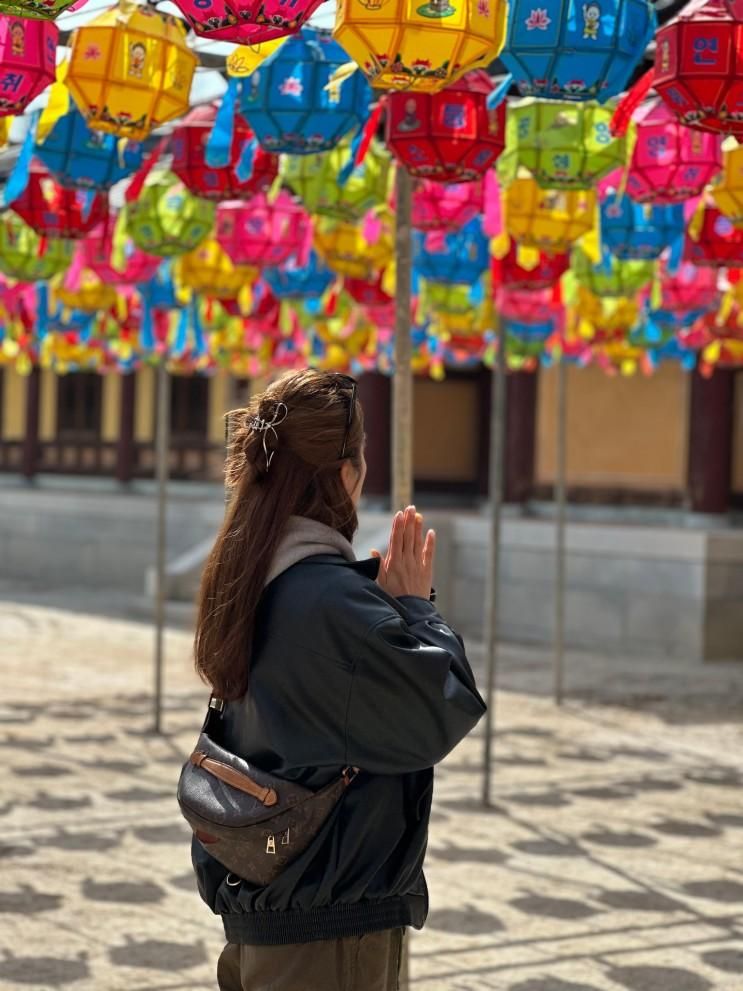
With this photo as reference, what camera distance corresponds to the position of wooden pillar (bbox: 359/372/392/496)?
1958cm

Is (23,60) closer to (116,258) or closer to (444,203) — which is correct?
(444,203)

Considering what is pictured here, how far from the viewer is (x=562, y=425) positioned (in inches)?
396

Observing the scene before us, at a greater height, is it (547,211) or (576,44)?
(576,44)

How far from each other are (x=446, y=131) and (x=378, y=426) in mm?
15006

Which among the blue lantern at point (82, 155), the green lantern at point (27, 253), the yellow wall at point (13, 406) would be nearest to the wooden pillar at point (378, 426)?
the yellow wall at point (13, 406)

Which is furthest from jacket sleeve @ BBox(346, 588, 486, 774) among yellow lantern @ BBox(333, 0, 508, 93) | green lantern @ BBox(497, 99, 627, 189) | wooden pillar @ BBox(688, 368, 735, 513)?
wooden pillar @ BBox(688, 368, 735, 513)

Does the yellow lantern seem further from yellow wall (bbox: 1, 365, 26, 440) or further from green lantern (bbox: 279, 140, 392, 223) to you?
yellow wall (bbox: 1, 365, 26, 440)

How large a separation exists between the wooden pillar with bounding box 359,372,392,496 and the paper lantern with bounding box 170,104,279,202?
13924mm

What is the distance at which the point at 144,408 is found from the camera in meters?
25.0

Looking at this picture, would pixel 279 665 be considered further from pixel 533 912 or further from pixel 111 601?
pixel 111 601

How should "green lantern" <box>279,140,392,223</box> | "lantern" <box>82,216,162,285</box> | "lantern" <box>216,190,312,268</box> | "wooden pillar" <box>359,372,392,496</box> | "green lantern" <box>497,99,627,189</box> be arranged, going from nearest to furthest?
"green lantern" <box>497,99,627,189</box> → "green lantern" <box>279,140,392,223</box> → "lantern" <box>216,190,312,268</box> → "lantern" <box>82,216,162,285</box> → "wooden pillar" <box>359,372,392,496</box>

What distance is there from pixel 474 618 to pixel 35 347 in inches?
251

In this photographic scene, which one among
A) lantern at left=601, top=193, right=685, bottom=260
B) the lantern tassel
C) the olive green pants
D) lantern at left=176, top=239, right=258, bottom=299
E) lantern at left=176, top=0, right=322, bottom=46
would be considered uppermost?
the lantern tassel

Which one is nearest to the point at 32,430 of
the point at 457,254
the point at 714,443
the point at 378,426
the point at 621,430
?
the point at 378,426
